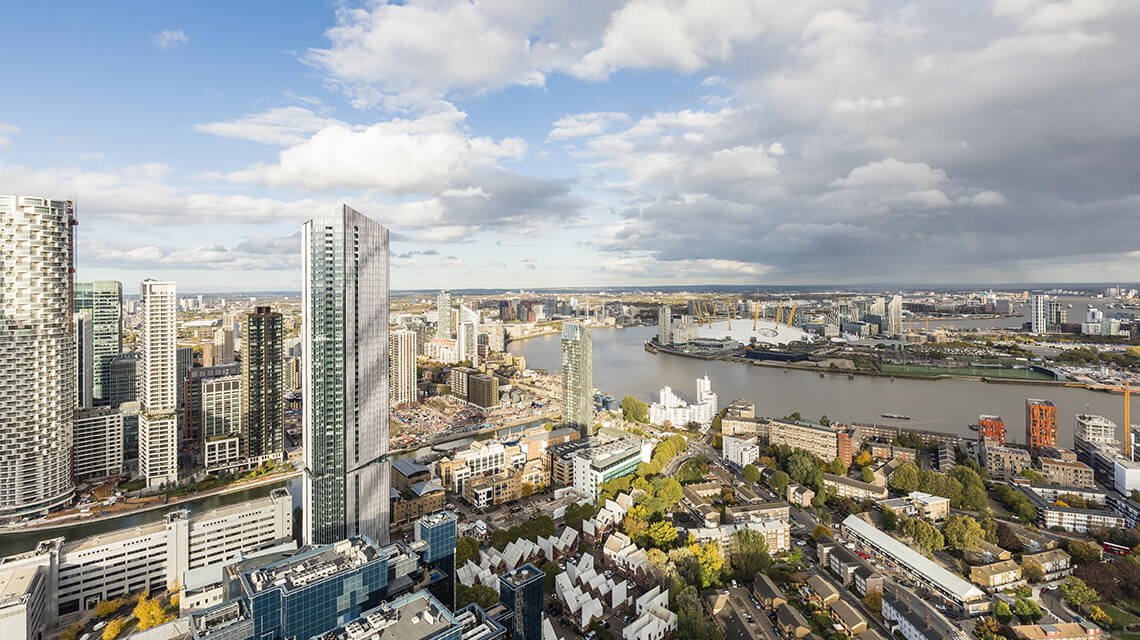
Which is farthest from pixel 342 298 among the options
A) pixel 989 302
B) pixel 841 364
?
pixel 989 302

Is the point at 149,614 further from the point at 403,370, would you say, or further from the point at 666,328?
the point at 666,328

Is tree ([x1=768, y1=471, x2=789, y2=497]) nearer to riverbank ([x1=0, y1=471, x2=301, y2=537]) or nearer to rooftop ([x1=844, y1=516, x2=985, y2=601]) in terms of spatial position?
rooftop ([x1=844, y1=516, x2=985, y2=601])

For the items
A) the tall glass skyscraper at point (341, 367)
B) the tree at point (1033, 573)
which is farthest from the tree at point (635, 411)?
the tree at point (1033, 573)

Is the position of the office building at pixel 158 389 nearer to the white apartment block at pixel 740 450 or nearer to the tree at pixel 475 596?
the tree at pixel 475 596

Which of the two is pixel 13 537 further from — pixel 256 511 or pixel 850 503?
pixel 850 503

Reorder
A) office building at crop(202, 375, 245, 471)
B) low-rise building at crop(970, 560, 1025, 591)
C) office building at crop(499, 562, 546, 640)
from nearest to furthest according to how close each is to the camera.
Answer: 1. office building at crop(499, 562, 546, 640)
2. low-rise building at crop(970, 560, 1025, 591)
3. office building at crop(202, 375, 245, 471)

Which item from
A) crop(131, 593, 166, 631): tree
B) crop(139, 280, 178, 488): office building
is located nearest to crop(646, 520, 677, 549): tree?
crop(131, 593, 166, 631): tree
